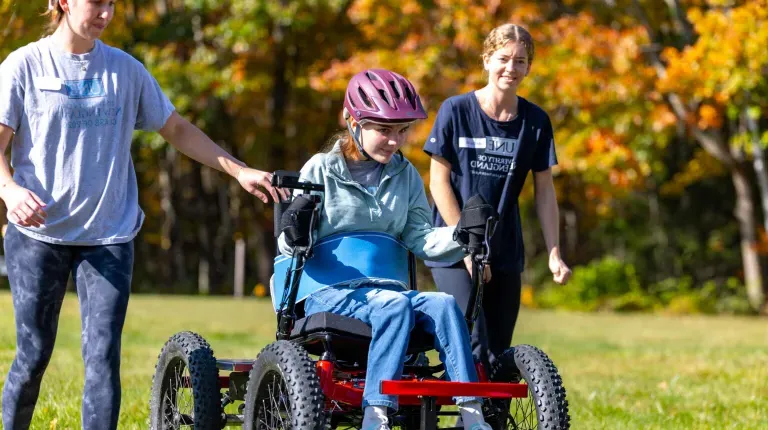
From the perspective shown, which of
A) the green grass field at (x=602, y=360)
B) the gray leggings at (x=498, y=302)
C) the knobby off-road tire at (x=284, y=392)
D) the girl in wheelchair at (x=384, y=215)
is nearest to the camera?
the knobby off-road tire at (x=284, y=392)

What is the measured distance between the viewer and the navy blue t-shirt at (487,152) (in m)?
5.90

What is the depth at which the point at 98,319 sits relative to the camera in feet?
15.0

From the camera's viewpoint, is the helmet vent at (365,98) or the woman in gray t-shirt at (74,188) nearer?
the woman in gray t-shirt at (74,188)

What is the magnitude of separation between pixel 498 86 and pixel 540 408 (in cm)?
208

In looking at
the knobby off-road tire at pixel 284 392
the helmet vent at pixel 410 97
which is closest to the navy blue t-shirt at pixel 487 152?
the helmet vent at pixel 410 97

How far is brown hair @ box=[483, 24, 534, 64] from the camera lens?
19.1 ft

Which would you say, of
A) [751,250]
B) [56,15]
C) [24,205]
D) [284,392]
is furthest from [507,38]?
[751,250]

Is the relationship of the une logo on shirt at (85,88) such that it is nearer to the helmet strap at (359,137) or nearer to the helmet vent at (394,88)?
the helmet strap at (359,137)

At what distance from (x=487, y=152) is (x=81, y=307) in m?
2.17

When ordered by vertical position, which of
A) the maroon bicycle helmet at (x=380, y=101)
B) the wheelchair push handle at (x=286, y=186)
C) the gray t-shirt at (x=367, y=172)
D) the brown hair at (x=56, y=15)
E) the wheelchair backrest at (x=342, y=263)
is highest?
the brown hair at (x=56, y=15)

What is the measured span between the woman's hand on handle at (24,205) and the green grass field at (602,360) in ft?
6.45

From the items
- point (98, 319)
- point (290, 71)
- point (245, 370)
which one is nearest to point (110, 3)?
point (98, 319)

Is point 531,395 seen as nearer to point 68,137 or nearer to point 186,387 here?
point 186,387

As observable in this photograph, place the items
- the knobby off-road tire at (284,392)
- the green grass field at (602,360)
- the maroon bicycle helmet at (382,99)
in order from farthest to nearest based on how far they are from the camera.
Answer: the green grass field at (602,360), the maroon bicycle helmet at (382,99), the knobby off-road tire at (284,392)
